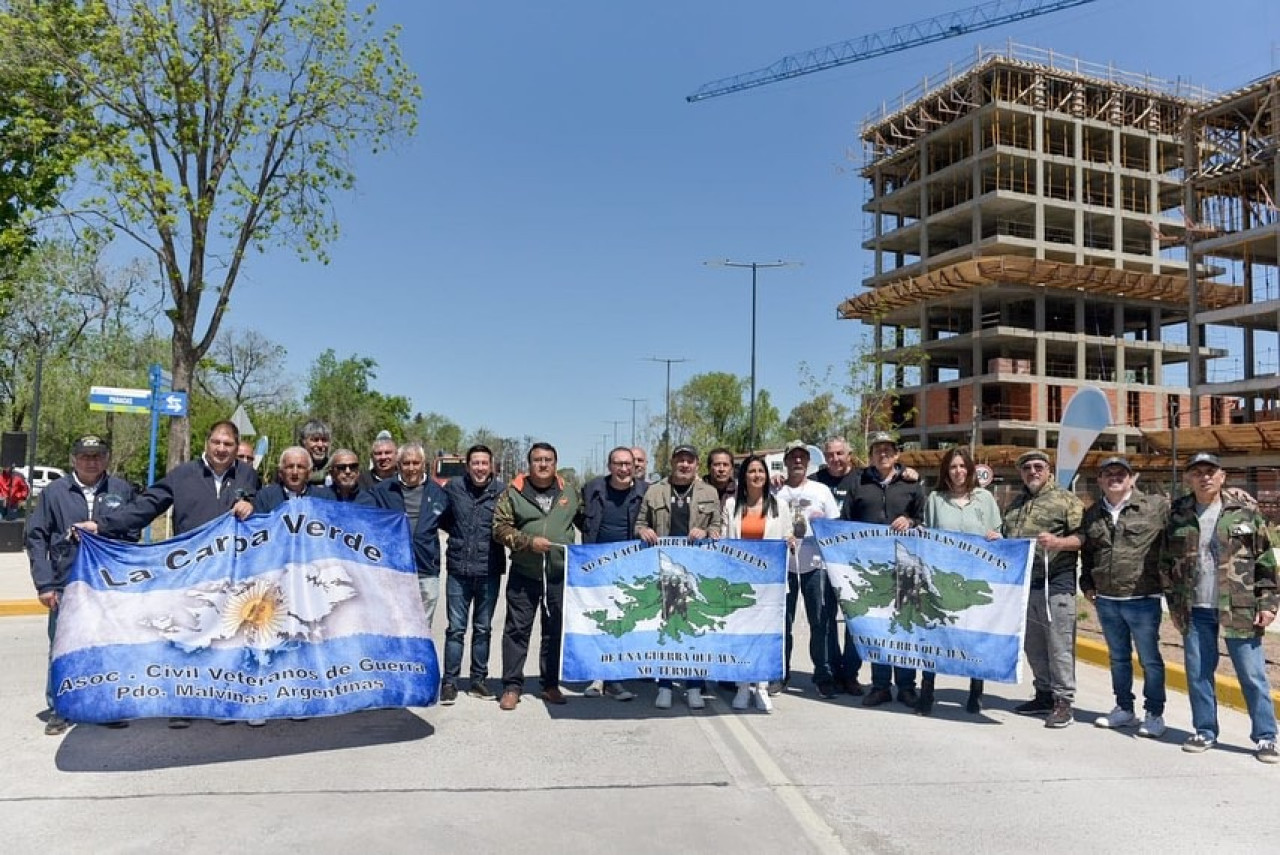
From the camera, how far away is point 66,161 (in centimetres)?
1702

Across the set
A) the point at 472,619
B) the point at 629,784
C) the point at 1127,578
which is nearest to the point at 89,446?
the point at 472,619

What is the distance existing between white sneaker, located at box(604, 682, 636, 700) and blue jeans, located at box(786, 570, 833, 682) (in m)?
1.30

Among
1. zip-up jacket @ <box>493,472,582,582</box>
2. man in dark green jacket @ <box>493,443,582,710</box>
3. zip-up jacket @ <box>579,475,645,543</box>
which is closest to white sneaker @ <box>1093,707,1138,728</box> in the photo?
zip-up jacket @ <box>579,475,645,543</box>

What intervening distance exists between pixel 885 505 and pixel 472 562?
131 inches

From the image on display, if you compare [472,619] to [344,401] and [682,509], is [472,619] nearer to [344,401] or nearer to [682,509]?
[682,509]

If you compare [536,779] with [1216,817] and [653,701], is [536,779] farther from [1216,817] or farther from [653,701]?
[1216,817]

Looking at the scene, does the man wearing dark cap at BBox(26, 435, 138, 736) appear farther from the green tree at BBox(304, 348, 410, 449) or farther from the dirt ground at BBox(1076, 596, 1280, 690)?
the green tree at BBox(304, 348, 410, 449)

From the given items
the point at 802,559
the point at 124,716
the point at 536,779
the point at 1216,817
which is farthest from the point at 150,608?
the point at 1216,817

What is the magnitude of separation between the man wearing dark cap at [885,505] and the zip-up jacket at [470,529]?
294 cm

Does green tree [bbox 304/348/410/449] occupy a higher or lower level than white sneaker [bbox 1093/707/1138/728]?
higher

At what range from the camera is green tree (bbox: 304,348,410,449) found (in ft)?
246

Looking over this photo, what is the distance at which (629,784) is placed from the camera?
18.0 ft

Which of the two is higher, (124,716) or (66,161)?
(66,161)

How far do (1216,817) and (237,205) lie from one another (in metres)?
18.6
